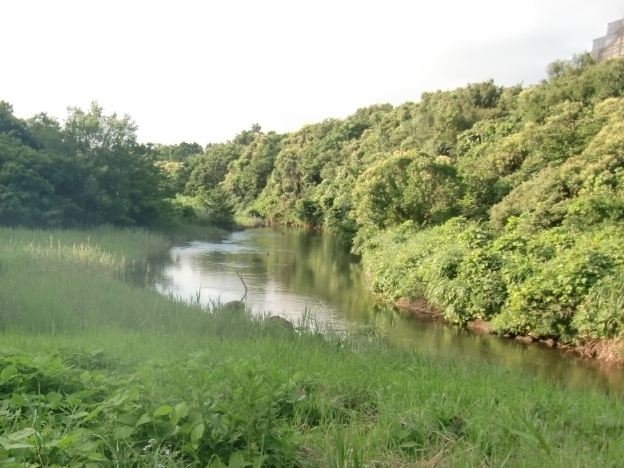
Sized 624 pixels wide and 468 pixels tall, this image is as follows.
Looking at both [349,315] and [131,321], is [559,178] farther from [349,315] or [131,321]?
[131,321]

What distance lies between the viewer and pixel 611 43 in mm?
36375

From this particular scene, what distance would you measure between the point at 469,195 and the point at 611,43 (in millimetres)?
19393

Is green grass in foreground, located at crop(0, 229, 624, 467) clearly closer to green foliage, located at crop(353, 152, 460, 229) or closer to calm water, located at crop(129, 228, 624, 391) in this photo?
calm water, located at crop(129, 228, 624, 391)

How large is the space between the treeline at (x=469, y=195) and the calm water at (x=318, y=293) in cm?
88

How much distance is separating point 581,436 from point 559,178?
57.0ft

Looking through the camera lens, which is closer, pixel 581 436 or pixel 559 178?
pixel 581 436

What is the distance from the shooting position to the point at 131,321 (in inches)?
373

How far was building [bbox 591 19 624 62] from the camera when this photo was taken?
35.6 metres

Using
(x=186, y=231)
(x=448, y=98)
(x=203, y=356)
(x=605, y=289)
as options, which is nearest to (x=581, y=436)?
(x=203, y=356)

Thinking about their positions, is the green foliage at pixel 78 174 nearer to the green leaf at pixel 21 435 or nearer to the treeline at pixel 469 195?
the treeline at pixel 469 195

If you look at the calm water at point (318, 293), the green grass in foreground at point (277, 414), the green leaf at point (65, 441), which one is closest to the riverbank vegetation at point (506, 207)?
the calm water at point (318, 293)

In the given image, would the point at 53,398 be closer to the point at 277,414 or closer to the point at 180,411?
the point at 180,411

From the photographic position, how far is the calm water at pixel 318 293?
1188 cm

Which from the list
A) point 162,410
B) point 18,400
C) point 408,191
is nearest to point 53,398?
point 18,400
